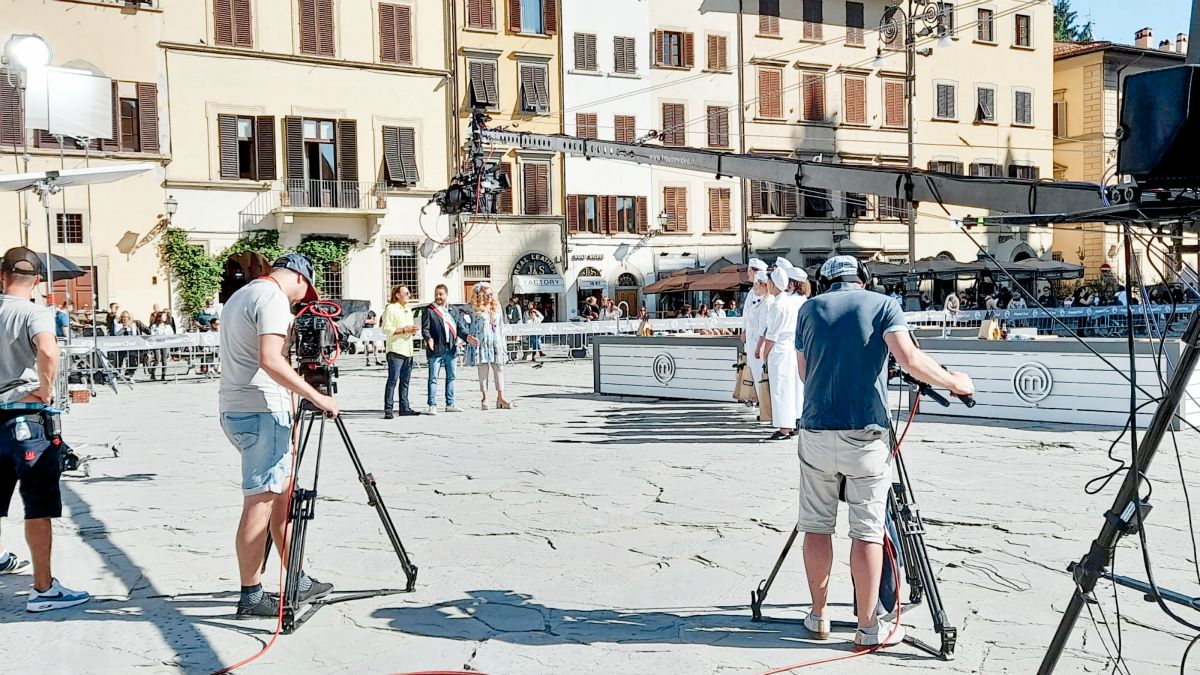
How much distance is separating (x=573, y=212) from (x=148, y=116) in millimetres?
13792

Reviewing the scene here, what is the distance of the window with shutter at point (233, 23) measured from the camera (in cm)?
3170

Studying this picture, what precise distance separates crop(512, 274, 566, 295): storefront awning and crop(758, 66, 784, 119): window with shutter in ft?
33.2

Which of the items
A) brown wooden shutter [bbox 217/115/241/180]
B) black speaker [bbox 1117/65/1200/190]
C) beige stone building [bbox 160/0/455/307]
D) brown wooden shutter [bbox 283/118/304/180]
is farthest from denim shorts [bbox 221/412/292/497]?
brown wooden shutter [bbox 283/118/304/180]

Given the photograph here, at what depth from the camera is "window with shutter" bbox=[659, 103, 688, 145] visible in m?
39.8

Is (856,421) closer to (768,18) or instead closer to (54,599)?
(54,599)

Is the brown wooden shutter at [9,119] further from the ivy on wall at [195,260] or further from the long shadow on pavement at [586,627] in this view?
the long shadow on pavement at [586,627]

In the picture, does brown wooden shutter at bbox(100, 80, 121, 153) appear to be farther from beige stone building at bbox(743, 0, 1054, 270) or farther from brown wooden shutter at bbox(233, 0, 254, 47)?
beige stone building at bbox(743, 0, 1054, 270)

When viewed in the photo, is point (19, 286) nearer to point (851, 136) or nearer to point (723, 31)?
point (723, 31)

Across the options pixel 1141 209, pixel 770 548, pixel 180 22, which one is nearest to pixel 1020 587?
pixel 770 548

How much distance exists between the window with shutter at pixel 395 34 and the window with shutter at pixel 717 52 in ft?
37.1

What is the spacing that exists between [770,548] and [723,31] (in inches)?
1431

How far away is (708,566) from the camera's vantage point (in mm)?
6230

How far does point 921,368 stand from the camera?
458 cm

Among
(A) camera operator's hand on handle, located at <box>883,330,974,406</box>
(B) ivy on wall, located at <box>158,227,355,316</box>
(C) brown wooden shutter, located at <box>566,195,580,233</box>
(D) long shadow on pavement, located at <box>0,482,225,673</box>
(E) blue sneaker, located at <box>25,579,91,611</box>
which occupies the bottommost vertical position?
(D) long shadow on pavement, located at <box>0,482,225,673</box>
